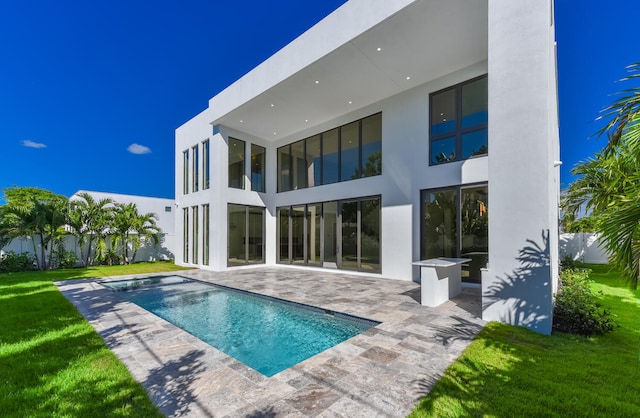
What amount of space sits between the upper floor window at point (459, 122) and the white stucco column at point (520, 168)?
2.98m

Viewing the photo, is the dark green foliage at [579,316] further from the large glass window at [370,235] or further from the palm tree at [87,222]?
the palm tree at [87,222]

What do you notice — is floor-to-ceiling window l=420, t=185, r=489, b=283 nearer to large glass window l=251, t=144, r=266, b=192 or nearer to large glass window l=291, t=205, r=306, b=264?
large glass window l=291, t=205, r=306, b=264

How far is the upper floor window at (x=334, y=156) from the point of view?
414 inches

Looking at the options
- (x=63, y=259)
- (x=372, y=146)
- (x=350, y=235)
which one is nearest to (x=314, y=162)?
(x=372, y=146)

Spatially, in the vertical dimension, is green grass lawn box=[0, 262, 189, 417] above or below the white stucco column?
below

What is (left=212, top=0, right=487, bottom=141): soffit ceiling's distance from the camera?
20.5 feet

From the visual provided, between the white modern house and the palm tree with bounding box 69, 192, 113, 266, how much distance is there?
141 inches

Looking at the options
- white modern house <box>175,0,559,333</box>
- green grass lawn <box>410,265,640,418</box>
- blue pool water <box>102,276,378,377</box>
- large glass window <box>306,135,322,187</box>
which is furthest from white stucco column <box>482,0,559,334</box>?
large glass window <box>306,135,322,187</box>

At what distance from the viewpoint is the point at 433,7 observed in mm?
5922

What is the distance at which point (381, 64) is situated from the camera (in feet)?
26.1

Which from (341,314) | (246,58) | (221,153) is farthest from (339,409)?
(246,58)

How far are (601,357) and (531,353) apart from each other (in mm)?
806

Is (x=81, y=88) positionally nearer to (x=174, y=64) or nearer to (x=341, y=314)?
(x=174, y=64)

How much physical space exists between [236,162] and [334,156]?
15.4 ft
